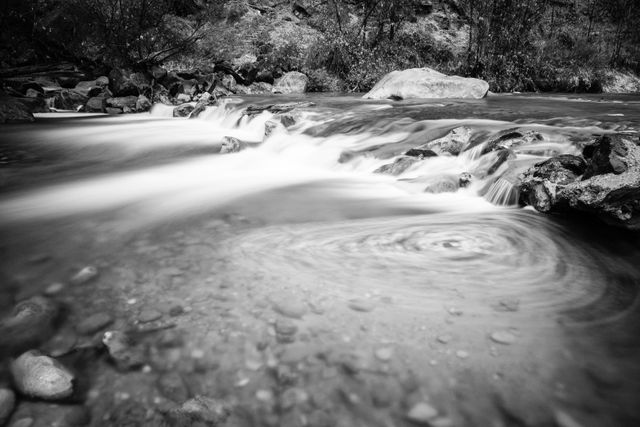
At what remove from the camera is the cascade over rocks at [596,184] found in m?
2.92

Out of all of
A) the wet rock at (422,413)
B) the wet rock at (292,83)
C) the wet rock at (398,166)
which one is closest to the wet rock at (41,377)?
the wet rock at (422,413)

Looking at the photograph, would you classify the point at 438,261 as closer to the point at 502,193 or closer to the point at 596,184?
the point at 596,184

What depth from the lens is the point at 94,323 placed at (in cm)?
187

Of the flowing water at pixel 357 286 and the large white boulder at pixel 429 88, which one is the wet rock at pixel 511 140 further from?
the large white boulder at pixel 429 88

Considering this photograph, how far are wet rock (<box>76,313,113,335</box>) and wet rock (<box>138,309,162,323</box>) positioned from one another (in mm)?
136

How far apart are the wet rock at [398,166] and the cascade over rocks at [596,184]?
5.18 feet

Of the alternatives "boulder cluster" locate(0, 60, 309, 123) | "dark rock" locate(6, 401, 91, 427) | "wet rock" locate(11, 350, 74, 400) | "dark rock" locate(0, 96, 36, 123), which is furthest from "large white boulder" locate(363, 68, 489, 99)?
"dark rock" locate(6, 401, 91, 427)

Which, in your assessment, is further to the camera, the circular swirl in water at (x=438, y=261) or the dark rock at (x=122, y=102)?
the dark rock at (x=122, y=102)

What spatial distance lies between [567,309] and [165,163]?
227 inches

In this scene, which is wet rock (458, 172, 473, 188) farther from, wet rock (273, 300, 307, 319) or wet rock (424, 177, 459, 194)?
wet rock (273, 300, 307, 319)

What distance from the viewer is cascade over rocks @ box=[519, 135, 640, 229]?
292 cm

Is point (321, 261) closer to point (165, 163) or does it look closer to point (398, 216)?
point (398, 216)

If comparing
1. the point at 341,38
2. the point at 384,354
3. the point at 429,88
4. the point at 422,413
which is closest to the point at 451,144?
the point at 384,354

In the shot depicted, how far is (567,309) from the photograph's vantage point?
197 cm
